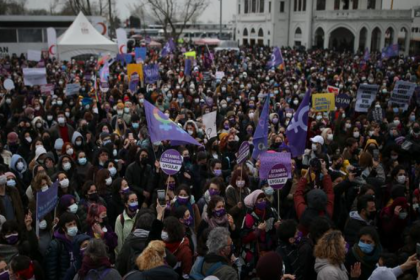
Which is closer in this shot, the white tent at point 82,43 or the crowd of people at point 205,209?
the crowd of people at point 205,209

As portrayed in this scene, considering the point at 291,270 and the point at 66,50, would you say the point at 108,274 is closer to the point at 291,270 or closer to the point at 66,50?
the point at 291,270

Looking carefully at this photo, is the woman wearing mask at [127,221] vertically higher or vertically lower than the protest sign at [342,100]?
lower

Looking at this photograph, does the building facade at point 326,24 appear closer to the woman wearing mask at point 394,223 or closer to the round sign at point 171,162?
the woman wearing mask at point 394,223

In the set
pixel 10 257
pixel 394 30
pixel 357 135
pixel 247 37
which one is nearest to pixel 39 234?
pixel 10 257

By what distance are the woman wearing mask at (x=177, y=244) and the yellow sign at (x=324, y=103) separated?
326 inches

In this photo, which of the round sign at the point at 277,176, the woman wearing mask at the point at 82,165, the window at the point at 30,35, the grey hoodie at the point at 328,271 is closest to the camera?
the grey hoodie at the point at 328,271

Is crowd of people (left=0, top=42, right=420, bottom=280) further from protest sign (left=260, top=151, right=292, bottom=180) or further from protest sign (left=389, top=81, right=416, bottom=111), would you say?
protest sign (left=389, top=81, right=416, bottom=111)

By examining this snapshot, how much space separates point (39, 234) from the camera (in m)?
5.07

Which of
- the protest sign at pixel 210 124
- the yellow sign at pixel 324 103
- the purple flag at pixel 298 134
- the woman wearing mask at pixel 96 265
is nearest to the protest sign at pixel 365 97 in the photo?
the yellow sign at pixel 324 103

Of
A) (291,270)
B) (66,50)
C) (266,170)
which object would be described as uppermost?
(66,50)

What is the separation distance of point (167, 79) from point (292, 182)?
1303cm

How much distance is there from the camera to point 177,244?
172 inches

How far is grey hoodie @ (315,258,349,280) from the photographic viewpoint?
3.83 meters

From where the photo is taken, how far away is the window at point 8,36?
33062mm
